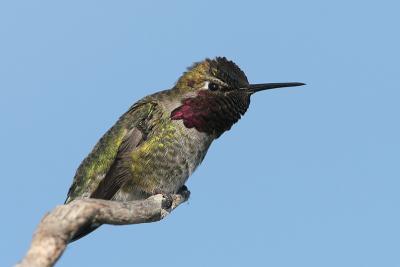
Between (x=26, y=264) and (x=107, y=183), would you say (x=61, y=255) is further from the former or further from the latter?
(x=107, y=183)

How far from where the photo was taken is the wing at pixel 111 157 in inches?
437

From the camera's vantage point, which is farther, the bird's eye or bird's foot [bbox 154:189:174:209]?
the bird's eye

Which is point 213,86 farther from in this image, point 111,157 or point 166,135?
point 111,157

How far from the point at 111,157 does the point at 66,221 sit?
441cm

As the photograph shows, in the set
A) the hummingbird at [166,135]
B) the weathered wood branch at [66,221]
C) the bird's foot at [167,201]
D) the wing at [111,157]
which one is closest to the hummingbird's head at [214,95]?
the hummingbird at [166,135]

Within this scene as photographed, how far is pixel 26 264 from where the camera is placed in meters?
6.18

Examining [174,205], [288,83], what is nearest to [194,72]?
[288,83]

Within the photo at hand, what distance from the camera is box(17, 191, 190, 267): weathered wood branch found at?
21.2ft

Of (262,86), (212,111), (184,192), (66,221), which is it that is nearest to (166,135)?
(212,111)

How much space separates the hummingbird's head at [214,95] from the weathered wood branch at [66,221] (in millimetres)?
3236

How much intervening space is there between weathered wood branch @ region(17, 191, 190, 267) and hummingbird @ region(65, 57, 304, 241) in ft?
8.54

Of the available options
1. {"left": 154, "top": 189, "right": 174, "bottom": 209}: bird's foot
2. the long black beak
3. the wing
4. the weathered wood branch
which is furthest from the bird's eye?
the weathered wood branch

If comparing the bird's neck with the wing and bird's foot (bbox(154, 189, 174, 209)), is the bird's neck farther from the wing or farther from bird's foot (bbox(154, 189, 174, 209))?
bird's foot (bbox(154, 189, 174, 209))

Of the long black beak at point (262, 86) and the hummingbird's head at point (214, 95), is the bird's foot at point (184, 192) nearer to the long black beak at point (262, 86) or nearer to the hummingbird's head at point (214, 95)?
the hummingbird's head at point (214, 95)
